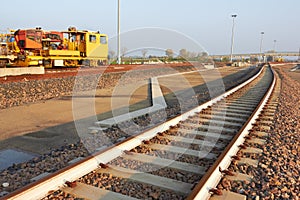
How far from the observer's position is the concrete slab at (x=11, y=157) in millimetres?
3988

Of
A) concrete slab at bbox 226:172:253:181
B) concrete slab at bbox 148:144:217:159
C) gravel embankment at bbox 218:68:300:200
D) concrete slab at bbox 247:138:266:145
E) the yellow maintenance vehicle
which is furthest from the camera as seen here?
the yellow maintenance vehicle

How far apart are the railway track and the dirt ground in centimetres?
175

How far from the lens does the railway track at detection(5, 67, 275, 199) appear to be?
107 inches

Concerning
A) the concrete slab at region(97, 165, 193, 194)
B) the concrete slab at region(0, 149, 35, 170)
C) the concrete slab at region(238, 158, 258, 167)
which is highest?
the concrete slab at region(238, 158, 258, 167)

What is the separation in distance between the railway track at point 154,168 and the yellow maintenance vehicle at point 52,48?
1357 centimetres

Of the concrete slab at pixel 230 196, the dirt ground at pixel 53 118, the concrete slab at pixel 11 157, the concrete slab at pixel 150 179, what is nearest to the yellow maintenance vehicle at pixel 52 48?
the dirt ground at pixel 53 118

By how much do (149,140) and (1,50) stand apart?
1430cm

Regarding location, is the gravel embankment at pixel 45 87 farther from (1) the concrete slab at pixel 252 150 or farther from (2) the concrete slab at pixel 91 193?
(1) the concrete slab at pixel 252 150

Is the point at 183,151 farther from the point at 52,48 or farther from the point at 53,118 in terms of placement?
the point at 52,48

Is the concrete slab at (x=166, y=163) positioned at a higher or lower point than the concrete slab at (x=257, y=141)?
lower

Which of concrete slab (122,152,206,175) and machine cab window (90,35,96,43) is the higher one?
machine cab window (90,35,96,43)

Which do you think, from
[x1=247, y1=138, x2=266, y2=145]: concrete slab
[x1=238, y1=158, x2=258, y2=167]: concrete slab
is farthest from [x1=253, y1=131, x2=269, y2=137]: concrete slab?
[x1=238, y1=158, x2=258, y2=167]: concrete slab

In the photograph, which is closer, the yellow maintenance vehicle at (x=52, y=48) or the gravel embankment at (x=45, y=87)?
the gravel embankment at (x=45, y=87)

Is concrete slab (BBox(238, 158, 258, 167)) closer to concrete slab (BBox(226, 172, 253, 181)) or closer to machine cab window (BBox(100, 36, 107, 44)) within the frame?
concrete slab (BBox(226, 172, 253, 181))
